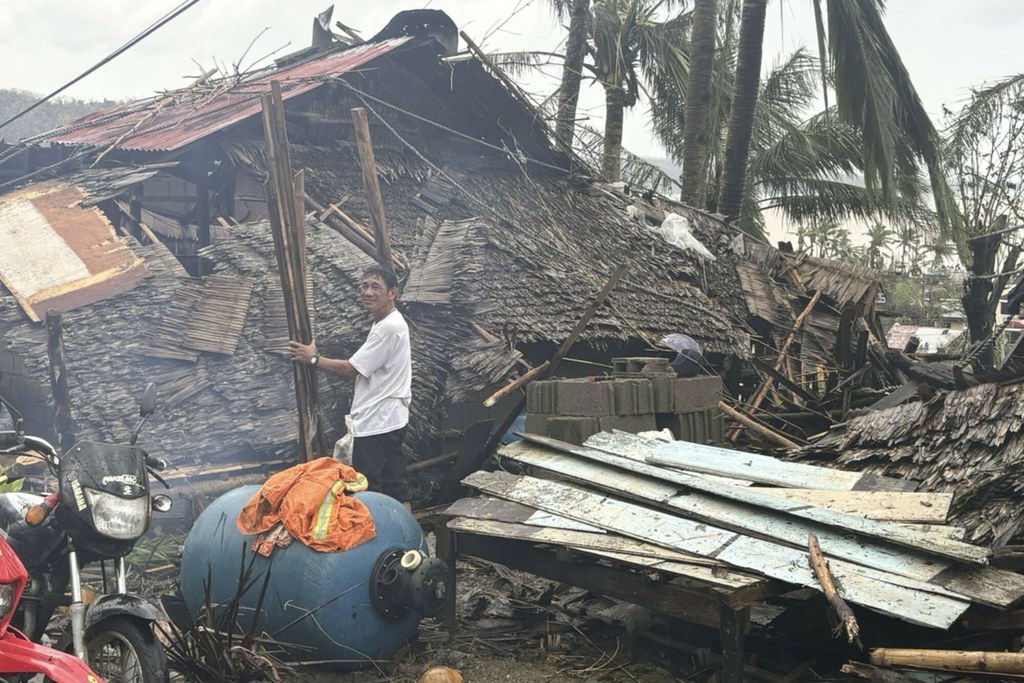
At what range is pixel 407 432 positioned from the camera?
8195mm

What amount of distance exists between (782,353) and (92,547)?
9.57 meters

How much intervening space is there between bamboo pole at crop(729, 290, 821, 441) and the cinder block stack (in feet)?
4.65

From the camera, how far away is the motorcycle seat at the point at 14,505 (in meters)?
4.25

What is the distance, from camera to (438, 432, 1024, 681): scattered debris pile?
417 cm

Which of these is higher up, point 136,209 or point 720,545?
point 136,209

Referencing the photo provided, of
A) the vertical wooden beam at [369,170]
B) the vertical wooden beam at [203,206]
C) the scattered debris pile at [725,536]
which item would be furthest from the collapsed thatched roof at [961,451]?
the vertical wooden beam at [203,206]

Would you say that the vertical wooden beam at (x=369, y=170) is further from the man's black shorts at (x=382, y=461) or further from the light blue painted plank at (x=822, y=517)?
the light blue painted plank at (x=822, y=517)

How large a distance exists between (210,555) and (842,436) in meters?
4.32

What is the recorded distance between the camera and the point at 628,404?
705cm

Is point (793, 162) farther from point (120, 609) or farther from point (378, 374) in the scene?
point (120, 609)

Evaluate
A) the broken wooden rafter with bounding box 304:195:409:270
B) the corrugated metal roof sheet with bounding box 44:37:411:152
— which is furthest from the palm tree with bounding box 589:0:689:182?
the broken wooden rafter with bounding box 304:195:409:270

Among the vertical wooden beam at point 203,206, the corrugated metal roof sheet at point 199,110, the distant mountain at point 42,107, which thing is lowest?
the vertical wooden beam at point 203,206

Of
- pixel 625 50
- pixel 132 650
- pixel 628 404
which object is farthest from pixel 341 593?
→ pixel 625 50

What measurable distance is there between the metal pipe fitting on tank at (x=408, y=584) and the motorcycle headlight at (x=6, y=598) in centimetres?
199
